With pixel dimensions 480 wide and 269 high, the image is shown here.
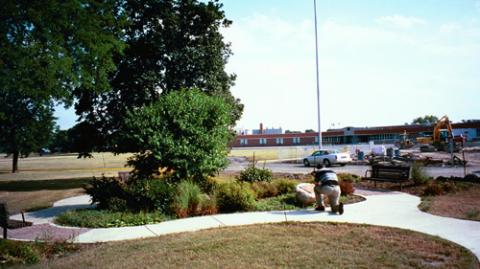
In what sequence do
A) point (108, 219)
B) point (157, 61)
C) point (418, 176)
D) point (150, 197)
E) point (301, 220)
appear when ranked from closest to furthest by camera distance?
point (301, 220), point (108, 219), point (150, 197), point (418, 176), point (157, 61)

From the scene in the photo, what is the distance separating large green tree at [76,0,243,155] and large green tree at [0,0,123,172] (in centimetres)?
115

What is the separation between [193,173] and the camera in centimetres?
1327

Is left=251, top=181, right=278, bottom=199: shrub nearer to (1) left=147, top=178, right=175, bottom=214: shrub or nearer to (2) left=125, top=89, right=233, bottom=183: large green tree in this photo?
(2) left=125, top=89, right=233, bottom=183: large green tree

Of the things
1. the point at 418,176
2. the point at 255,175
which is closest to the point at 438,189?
the point at 418,176

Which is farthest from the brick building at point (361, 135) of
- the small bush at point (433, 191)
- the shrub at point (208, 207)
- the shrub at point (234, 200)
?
the shrub at point (208, 207)

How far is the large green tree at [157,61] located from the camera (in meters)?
21.3

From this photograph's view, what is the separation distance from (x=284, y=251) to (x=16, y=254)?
4.93 m

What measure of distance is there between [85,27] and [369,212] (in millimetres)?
15625

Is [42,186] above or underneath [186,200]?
underneath

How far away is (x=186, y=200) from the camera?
11398 millimetres

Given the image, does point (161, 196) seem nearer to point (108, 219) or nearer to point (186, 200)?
point (186, 200)

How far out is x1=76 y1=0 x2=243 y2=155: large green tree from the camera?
21.3m

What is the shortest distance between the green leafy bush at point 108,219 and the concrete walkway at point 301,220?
380 millimetres

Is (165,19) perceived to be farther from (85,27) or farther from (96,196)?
(96,196)
